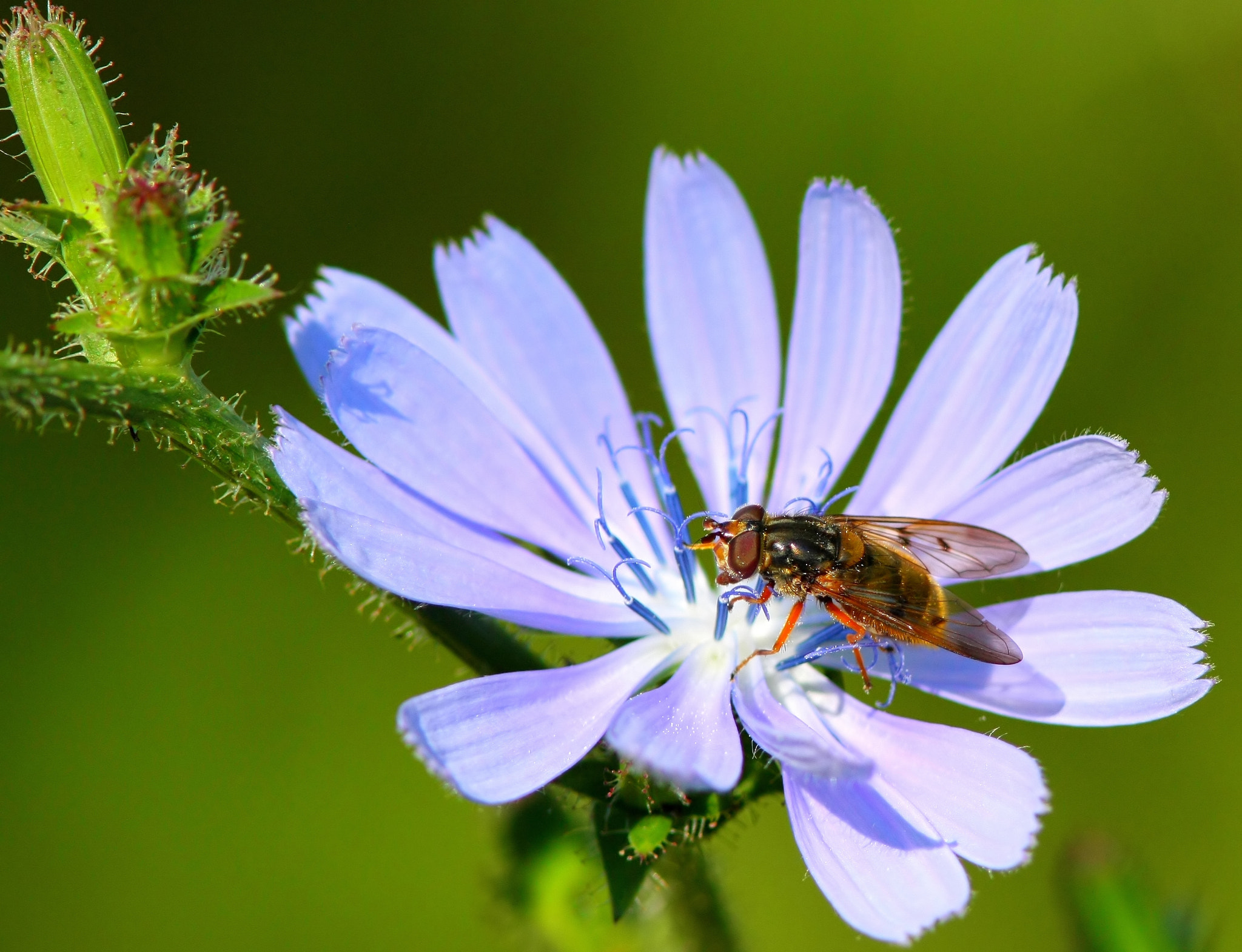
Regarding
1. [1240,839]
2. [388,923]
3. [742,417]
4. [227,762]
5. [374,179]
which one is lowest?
[1240,839]

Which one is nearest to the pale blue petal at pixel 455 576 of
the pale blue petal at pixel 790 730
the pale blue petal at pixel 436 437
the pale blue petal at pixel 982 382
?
the pale blue petal at pixel 436 437

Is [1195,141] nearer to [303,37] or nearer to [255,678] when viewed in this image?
[303,37]

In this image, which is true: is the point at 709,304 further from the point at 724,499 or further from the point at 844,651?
the point at 844,651

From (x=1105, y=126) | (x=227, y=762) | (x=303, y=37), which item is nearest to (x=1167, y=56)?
(x=1105, y=126)

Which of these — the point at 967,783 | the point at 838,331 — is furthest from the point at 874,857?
the point at 838,331

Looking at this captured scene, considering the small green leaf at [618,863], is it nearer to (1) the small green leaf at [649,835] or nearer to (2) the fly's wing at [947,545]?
(1) the small green leaf at [649,835]
